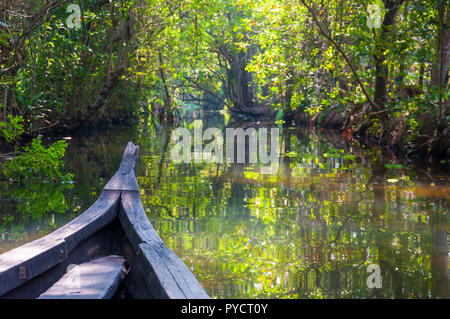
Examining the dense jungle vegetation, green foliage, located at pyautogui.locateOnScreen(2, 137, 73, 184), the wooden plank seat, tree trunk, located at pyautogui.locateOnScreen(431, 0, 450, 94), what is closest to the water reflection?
the wooden plank seat

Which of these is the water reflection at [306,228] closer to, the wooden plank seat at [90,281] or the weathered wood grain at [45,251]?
the wooden plank seat at [90,281]

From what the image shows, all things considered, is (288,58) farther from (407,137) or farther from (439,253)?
(439,253)

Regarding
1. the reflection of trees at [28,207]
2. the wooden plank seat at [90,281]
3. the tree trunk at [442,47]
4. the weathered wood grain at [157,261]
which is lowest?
the reflection of trees at [28,207]

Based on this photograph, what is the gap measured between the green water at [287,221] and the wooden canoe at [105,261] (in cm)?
60

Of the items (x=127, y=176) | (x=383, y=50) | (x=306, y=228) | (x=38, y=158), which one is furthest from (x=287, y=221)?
(x=383, y=50)

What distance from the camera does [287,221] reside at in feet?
18.8

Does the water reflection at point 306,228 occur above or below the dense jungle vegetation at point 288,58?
below

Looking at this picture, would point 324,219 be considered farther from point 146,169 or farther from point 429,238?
point 146,169

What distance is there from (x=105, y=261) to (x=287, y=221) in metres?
2.60

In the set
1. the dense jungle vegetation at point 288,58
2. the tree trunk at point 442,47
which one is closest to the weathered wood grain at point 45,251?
the dense jungle vegetation at point 288,58

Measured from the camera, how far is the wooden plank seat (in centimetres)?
274

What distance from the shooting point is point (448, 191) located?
720 cm

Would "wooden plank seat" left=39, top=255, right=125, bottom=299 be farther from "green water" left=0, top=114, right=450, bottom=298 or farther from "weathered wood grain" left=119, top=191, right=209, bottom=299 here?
"green water" left=0, top=114, right=450, bottom=298

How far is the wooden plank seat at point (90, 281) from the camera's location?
2.74 m
